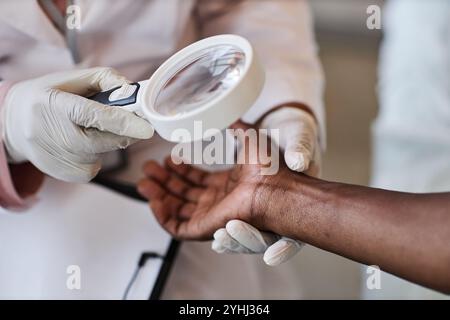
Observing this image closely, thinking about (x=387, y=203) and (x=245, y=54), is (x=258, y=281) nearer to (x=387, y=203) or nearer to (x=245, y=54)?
(x=387, y=203)

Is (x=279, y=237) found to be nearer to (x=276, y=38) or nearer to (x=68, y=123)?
(x=68, y=123)

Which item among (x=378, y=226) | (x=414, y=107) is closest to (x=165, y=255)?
(x=378, y=226)

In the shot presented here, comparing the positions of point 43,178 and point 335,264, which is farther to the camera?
point 335,264

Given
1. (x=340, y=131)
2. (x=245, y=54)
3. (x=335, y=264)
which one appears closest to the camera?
(x=245, y=54)

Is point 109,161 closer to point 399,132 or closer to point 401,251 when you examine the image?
point 401,251

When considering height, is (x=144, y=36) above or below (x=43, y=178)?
above

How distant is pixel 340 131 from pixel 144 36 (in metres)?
1.03

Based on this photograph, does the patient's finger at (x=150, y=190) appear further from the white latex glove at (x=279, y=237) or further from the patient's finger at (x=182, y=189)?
the white latex glove at (x=279, y=237)

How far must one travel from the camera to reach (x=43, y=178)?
2.82ft

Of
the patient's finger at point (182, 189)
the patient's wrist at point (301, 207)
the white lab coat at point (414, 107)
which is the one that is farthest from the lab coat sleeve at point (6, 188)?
the white lab coat at point (414, 107)

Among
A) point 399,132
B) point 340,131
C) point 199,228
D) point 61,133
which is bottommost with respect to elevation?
point 199,228

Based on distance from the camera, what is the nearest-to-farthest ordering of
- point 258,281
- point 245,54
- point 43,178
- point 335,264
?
point 245,54, point 43,178, point 258,281, point 335,264
